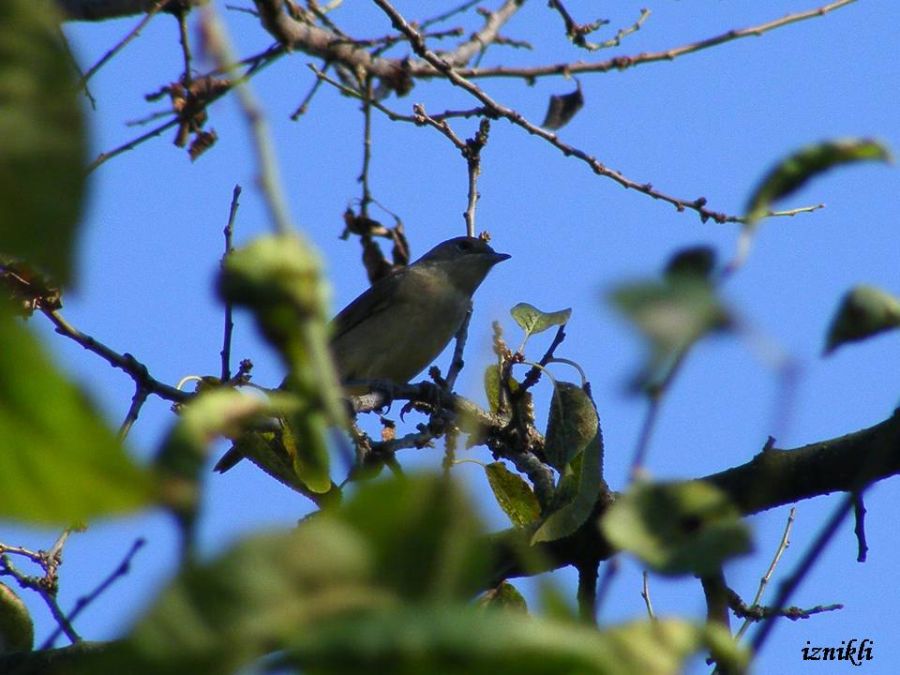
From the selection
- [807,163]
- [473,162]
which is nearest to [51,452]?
[807,163]

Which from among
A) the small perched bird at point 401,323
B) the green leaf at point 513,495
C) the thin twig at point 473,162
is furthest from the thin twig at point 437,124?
the small perched bird at point 401,323

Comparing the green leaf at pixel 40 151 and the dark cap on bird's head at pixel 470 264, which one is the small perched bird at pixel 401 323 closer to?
the dark cap on bird's head at pixel 470 264

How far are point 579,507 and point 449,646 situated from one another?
1891mm

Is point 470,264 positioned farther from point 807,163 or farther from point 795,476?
point 807,163

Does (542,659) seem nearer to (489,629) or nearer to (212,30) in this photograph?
(489,629)

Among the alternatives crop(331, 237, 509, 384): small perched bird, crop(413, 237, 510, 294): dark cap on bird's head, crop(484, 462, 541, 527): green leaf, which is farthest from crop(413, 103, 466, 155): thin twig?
crop(413, 237, 510, 294): dark cap on bird's head

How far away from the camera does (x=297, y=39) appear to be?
354 cm

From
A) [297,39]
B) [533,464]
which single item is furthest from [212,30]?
[533,464]

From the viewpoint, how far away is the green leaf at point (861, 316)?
966 mm

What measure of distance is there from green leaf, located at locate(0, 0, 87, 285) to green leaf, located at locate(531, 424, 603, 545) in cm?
175

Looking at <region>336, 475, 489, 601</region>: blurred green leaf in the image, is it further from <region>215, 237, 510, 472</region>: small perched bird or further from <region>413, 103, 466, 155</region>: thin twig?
<region>215, 237, 510, 472</region>: small perched bird

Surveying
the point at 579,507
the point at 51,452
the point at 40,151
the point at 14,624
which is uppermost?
the point at 14,624

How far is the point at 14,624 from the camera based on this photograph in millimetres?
3443

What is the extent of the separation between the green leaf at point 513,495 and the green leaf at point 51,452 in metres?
3.45
